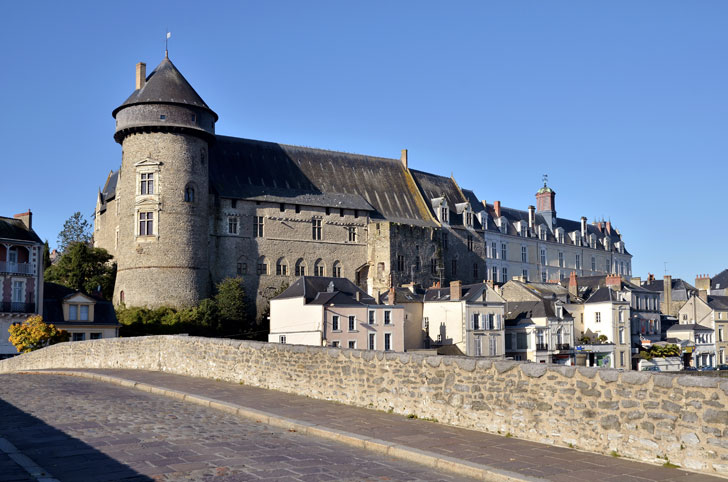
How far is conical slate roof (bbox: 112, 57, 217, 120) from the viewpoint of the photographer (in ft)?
154

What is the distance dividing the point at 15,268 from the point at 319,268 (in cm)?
2189

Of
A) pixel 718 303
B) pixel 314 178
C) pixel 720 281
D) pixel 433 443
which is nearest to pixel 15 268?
pixel 314 178

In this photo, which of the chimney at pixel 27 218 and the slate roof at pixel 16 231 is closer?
the slate roof at pixel 16 231

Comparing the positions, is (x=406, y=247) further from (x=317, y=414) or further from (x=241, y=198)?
(x=317, y=414)

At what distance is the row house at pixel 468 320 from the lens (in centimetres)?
4734

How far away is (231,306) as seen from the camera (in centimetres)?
4762

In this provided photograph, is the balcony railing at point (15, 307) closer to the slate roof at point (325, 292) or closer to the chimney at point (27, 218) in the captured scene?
the chimney at point (27, 218)

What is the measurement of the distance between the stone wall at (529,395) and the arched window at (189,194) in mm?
34344

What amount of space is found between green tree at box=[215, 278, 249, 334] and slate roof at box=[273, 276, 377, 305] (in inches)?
149

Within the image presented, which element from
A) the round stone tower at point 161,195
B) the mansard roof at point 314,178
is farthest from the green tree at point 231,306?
the mansard roof at point 314,178

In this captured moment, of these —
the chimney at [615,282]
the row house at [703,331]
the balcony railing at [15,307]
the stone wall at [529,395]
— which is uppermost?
the chimney at [615,282]

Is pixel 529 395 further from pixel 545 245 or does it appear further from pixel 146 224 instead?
pixel 545 245

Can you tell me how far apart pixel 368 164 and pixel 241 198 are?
1501 cm

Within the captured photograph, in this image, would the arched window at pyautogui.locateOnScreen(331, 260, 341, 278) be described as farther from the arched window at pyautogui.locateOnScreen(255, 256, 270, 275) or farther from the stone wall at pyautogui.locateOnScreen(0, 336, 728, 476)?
the stone wall at pyautogui.locateOnScreen(0, 336, 728, 476)
